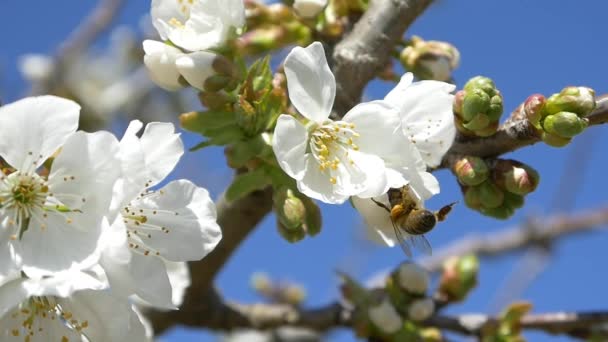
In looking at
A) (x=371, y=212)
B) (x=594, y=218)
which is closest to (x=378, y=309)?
(x=371, y=212)

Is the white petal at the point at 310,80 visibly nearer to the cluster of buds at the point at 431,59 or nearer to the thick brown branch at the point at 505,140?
the thick brown branch at the point at 505,140

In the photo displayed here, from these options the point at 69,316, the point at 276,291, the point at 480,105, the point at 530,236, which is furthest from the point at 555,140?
the point at 530,236

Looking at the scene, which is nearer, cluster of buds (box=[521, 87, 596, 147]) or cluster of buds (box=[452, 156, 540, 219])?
cluster of buds (box=[521, 87, 596, 147])

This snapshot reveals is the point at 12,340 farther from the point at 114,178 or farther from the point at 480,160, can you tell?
the point at 480,160

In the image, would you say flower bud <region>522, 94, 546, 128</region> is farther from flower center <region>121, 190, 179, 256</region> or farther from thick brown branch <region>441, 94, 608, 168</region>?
flower center <region>121, 190, 179, 256</region>

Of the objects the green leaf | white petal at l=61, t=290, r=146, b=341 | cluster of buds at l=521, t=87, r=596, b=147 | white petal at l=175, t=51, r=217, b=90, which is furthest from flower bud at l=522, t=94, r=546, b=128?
white petal at l=61, t=290, r=146, b=341

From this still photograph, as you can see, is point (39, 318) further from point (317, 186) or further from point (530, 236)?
point (530, 236)

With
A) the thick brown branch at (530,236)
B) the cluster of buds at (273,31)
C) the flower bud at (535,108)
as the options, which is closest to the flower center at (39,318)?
the cluster of buds at (273,31)
